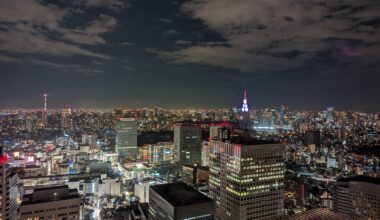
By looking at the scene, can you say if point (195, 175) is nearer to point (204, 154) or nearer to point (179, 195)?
point (204, 154)

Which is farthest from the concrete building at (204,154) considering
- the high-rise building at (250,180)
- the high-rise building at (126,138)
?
the high-rise building at (250,180)

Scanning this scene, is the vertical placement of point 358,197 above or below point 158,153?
below

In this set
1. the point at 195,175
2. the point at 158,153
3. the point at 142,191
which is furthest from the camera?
the point at 158,153

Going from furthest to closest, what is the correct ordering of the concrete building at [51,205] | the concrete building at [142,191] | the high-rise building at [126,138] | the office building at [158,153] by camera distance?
the high-rise building at [126,138] → the office building at [158,153] → the concrete building at [142,191] → the concrete building at [51,205]

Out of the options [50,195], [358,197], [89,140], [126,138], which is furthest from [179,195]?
[89,140]

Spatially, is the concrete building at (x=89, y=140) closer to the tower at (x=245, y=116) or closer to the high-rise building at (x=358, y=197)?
the tower at (x=245, y=116)
